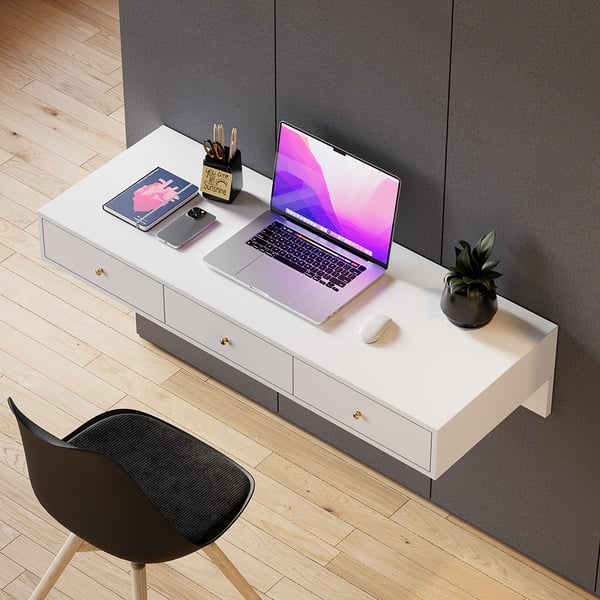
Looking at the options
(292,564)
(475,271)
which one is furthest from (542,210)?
(292,564)

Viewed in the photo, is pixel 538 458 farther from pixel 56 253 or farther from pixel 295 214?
pixel 56 253

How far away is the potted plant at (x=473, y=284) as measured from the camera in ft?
9.16

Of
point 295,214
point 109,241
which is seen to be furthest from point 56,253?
point 295,214

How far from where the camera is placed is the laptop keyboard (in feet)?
9.82

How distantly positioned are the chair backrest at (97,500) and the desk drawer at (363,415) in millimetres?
412

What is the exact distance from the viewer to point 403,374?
2.77m

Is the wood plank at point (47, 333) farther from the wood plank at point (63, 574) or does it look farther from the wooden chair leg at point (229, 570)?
the wooden chair leg at point (229, 570)

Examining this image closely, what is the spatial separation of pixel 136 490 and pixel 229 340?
0.54 m

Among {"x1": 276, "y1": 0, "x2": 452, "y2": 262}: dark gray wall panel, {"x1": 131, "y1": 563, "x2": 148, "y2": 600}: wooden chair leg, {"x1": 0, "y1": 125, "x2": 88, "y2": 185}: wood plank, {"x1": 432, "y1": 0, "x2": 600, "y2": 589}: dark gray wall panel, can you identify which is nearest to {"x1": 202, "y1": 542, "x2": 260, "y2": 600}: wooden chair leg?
{"x1": 131, "y1": 563, "x2": 148, "y2": 600}: wooden chair leg

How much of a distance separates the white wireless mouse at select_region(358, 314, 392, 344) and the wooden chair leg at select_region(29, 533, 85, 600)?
0.71 metres

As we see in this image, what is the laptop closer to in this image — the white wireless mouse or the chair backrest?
the white wireless mouse

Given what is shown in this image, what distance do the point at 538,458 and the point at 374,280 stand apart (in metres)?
0.56

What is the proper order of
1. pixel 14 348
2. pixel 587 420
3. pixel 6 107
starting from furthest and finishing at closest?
pixel 6 107
pixel 14 348
pixel 587 420

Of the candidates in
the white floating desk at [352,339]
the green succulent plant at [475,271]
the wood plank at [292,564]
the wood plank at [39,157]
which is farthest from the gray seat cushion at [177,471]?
the wood plank at [39,157]
